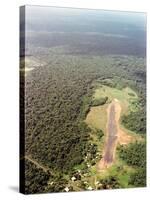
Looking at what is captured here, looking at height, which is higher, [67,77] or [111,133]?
[67,77]

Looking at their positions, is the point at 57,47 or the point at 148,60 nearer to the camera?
the point at 57,47

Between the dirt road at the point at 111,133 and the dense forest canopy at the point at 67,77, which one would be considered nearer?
the dense forest canopy at the point at 67,77

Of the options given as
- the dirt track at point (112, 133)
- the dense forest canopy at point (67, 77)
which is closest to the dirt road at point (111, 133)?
the dirt track at point (112, 133)

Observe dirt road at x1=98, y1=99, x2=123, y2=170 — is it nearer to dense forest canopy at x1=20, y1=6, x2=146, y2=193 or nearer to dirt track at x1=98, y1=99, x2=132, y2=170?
dirt track at x1=98, y1=99, x2=132, y2=170

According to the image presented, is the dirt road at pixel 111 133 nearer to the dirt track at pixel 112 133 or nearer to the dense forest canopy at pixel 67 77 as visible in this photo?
the dirt track at pixel 112 133

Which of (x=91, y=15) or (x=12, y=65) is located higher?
(x=91, y=15)

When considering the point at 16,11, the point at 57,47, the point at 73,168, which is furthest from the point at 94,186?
the point at 16,11

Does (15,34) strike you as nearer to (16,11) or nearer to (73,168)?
(16,11)

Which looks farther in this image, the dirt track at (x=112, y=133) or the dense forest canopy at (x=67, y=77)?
the dirt track at (x=112, y=133)

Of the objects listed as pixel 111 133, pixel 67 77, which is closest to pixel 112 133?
pixel 111 133

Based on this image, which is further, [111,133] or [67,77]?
[111,133]

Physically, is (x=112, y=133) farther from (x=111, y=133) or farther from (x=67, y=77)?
(x=67, y=77)
